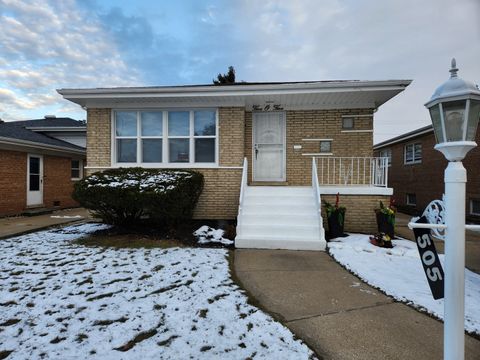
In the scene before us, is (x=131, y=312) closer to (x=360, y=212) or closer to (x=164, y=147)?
(x=164, y=147)

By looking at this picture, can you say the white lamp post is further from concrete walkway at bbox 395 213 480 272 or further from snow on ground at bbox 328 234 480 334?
concrete walkway at bbox 395 213 480 272

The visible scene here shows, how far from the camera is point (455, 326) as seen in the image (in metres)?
1.55

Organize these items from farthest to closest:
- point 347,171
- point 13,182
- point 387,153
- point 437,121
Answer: point 387,153
point 13,182
point 347,171
point 437,121

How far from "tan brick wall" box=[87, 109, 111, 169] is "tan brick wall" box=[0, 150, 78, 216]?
490 centimetres

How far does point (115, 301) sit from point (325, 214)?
5.13 metres

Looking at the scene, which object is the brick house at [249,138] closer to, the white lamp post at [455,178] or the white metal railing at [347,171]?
the white metal railing at [347,171]

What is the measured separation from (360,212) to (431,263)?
513 cm

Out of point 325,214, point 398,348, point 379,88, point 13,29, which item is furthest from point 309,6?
point 13,29

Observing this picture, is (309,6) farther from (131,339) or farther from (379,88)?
(131,339)

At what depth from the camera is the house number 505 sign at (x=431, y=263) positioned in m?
1.63

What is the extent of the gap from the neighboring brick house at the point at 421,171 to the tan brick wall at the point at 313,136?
535cm

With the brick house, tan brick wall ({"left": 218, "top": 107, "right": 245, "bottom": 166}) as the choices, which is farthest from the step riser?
tan brick wall ({"left": 218, "top": 107, "right": 245, "bottom": 166})

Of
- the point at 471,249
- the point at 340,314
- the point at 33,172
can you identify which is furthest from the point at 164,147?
the point at 471,249

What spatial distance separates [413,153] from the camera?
13.4 m
